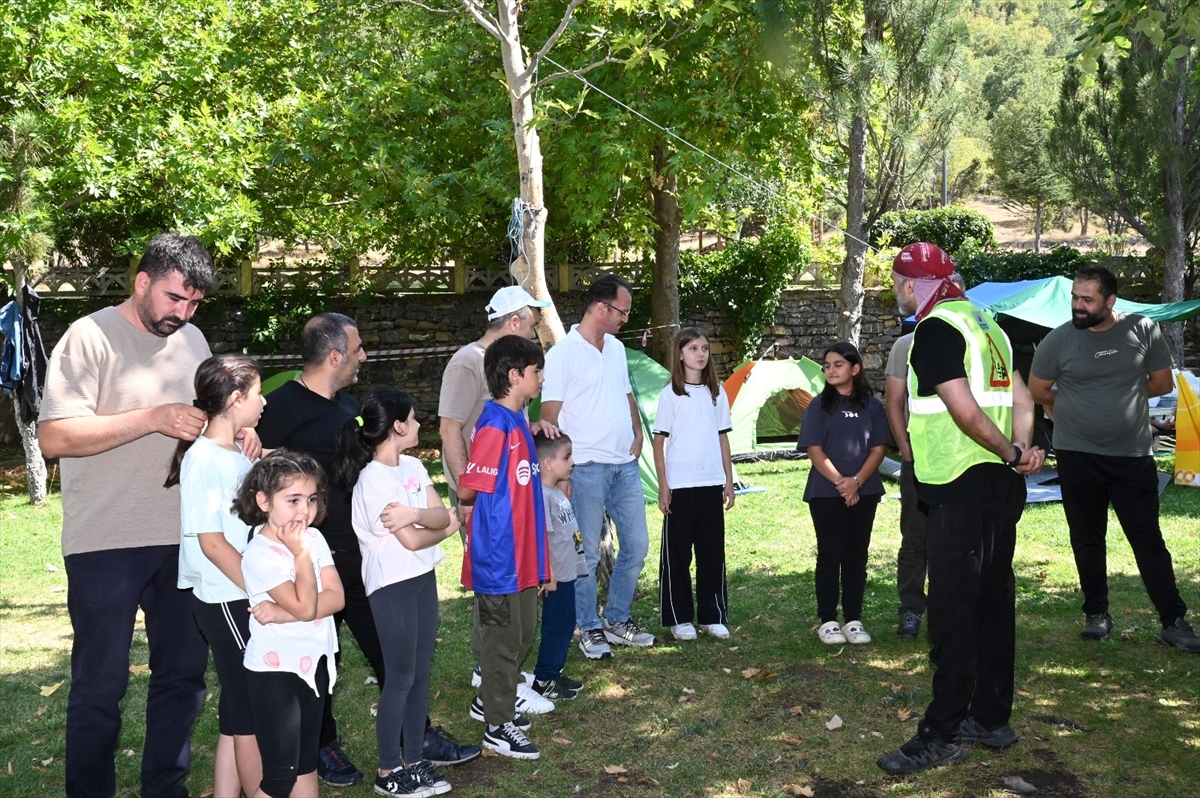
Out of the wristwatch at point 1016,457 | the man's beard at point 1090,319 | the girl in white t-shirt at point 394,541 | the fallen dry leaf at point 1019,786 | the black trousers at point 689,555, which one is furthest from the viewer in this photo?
the black trousers at point 689,555

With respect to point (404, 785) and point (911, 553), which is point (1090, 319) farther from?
point (404, 785)

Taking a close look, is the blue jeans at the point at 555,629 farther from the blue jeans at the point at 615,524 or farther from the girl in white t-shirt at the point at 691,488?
the girl in white t-shirt at the point at 691,488

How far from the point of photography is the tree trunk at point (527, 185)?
7.39 meters

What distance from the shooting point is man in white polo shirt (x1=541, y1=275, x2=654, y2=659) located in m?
5.65

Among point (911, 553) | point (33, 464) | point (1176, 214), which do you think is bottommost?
point (911, 553)

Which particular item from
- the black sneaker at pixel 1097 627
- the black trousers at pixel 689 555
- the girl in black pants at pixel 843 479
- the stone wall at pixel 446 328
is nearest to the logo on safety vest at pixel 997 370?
the girl in black pants at pixel 843 479

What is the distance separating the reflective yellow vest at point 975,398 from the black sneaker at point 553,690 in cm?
203

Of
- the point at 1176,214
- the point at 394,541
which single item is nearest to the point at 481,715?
the point at 394,541

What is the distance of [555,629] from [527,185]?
3732 millimetres

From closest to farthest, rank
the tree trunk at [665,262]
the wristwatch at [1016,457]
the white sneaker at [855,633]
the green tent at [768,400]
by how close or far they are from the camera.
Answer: the wristwatch at [1016,457] < the white sneaker at [855,633] < the green tent at [768,400] < the tree trunk at [665,262]

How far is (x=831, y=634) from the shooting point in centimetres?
592

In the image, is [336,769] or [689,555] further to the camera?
[689,555]

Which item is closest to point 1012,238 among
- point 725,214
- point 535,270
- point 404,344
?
point 725,214

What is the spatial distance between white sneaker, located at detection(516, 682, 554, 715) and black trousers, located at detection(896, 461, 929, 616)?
2.20m
